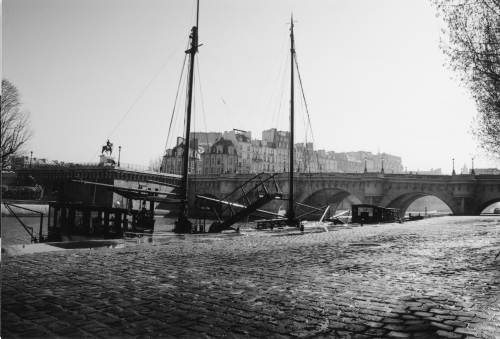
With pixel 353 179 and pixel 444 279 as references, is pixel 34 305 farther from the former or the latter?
pixel 353 179

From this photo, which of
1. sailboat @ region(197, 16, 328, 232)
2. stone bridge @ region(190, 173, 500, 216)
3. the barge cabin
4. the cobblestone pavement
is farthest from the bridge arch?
the cobblestone pavement

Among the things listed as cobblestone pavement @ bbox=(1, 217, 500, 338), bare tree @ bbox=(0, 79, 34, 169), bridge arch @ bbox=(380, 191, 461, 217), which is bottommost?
cobblestone pavement @ bbox=(1, 217, 500, 338)

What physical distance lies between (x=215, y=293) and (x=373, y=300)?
2.30m

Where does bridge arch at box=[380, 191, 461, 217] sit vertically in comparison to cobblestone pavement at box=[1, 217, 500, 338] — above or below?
above

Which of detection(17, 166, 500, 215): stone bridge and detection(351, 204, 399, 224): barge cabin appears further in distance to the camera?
detection(17, 166, 500, 215): stone bridge

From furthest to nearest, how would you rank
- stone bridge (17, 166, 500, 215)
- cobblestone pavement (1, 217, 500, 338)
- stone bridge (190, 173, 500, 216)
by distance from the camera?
stone bridge (17, 166, 500, 215) → stone bridge (190, 173, 500, 216) → cobblestone pavement (1, 217, 500, 338)

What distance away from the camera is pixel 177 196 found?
1008 inches

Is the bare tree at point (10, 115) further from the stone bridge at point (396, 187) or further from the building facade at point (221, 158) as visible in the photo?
the building facade at point (221, 158)

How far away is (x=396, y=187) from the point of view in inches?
2210

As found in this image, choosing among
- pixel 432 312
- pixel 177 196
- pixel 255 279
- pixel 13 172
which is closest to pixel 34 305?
pixel 255 279

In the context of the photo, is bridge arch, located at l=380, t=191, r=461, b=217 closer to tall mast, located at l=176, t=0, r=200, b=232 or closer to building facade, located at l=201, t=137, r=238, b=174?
tall mast, located at l=176, t=0, r=200, b=232

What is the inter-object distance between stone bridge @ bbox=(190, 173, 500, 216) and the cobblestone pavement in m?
36.4

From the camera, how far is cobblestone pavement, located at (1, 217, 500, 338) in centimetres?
457

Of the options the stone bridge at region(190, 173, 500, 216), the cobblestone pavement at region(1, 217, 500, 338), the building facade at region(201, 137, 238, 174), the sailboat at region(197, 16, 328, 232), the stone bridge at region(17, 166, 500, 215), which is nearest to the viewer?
the cobblestone pavement at region(1, 217, 500, 338)
